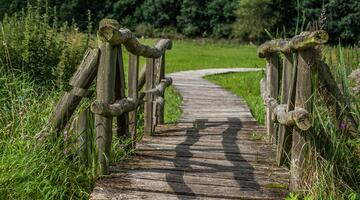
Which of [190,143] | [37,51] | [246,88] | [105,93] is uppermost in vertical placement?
[37,51]

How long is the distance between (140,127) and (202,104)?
249 centimetres

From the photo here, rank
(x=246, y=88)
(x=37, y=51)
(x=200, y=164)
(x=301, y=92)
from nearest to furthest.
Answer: (x=301, y=92) < (x=200, y=164) < (x=37, y=51) < (x=246, y=88)

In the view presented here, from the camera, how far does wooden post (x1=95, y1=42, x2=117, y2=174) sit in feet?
13.7

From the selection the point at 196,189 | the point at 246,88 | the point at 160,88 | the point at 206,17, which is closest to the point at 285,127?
the point at 196,189

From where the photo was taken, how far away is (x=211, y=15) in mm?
71250

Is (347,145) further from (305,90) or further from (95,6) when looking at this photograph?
(95,6)

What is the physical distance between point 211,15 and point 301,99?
68301mm

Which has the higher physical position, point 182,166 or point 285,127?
point 285,127

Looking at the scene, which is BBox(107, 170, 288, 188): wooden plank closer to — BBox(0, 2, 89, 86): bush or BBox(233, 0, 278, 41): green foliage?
BBox(0, 2, 89, 86): bush

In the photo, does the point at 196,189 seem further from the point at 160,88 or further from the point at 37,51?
the point at 37,51

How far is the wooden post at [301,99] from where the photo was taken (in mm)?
4000

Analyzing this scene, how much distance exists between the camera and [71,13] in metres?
68.6

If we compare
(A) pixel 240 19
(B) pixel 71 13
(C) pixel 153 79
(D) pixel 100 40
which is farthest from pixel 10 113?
(B) pixel 71 13

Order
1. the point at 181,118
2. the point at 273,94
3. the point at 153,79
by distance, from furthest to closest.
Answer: the point at 181,118 < the point at 153,79 < the point at 273,94
